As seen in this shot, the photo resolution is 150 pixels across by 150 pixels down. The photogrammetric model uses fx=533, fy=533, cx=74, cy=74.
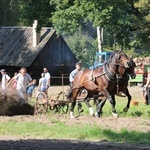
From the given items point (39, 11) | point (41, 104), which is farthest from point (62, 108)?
point (39, 11)

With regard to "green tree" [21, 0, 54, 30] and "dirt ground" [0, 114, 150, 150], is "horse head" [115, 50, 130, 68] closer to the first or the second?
"dirt ground" [0, 114, 150, 150]

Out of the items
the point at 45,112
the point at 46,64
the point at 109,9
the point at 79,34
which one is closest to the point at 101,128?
Result: the point at 45,112

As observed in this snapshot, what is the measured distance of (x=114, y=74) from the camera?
1669 cm

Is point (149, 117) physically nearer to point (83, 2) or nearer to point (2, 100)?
point (2, 100)

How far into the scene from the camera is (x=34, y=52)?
5309 centimetres

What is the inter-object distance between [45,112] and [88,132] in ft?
21.1

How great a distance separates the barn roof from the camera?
52781 millimetres

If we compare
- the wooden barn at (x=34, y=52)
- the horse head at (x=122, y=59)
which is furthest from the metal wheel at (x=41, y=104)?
the wooden barn at (x=34, y=52)

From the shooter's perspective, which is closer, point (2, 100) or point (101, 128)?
point (101, 128)

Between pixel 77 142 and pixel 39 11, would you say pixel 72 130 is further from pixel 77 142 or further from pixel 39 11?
pixel 39 11

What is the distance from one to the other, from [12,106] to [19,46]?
119 ft

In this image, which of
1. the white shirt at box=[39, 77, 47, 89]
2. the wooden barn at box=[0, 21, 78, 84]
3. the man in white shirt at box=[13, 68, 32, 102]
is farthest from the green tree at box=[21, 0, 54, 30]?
the man in white shirt at box=[13, 68, 32, 102]

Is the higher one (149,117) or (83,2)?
(83,2)

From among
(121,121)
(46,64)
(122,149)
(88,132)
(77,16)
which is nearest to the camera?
(122,149)
